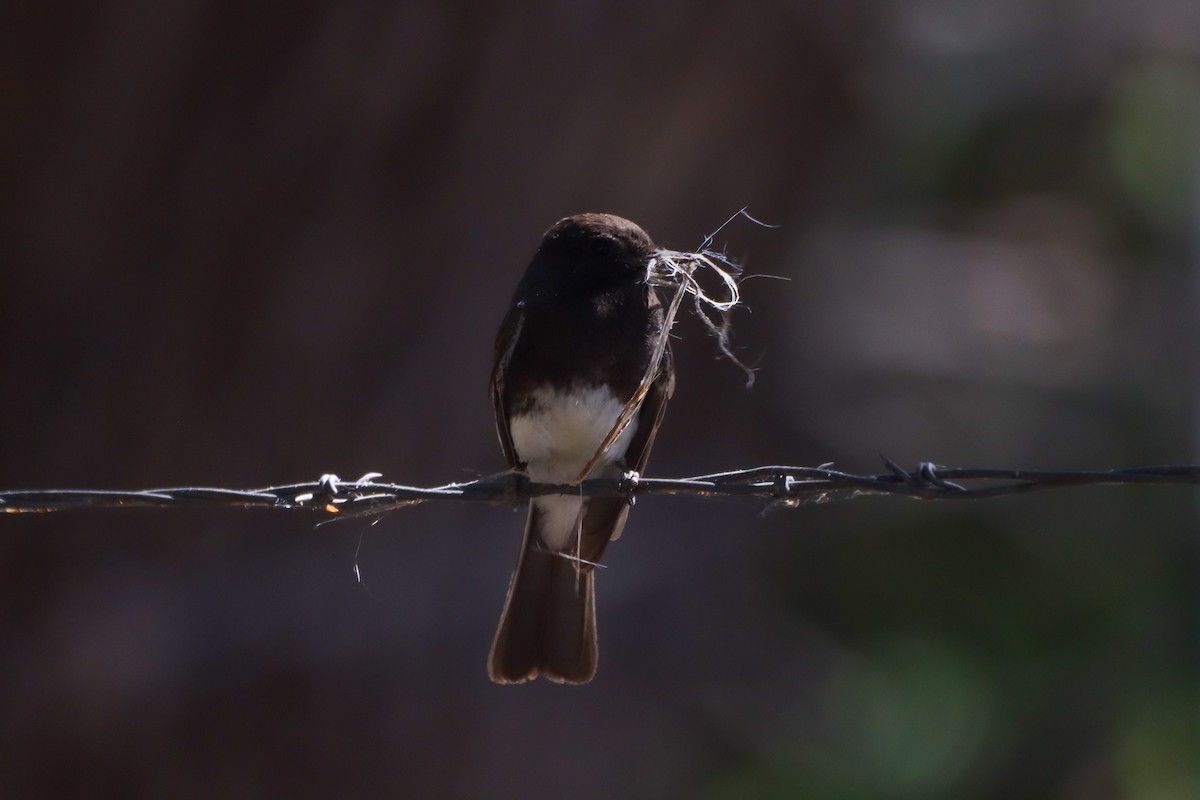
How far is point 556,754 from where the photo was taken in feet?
28.3

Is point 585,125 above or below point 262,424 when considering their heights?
above

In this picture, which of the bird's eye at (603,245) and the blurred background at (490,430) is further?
the blurred background at (490,430)

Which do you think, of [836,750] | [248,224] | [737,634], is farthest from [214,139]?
[836,750]

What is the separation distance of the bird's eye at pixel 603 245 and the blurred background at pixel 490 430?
3300 millimetres

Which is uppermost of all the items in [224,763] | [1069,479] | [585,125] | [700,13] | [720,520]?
[700,13]

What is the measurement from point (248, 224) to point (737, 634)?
4.86 meters

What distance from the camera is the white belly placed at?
4.41 meters

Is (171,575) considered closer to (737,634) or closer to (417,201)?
(417,201)

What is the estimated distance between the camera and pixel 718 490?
2.95m

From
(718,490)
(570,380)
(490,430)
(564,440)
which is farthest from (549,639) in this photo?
(490,430)

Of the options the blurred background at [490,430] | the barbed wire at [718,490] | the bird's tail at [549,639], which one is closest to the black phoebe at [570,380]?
the bird's tail at [549,639]

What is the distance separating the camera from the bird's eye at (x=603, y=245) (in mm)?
4457

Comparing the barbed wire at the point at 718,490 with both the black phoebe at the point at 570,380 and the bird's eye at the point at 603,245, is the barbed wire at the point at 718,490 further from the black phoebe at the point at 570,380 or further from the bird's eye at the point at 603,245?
the bird's eye at the point at 603,245

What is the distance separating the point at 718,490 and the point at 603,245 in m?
1.68
